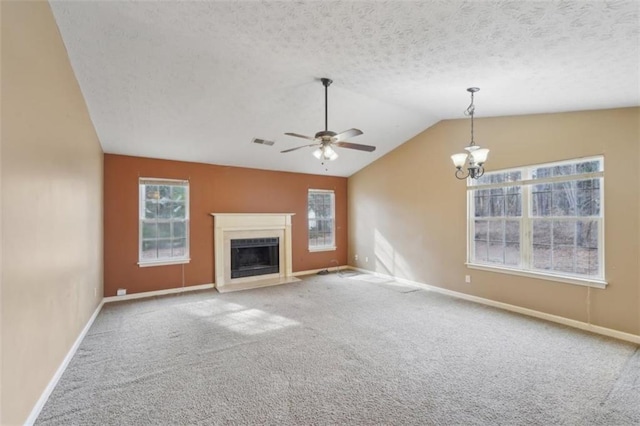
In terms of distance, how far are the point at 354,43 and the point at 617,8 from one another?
178cm

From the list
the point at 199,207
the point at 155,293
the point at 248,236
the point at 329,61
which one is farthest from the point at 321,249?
the point at 329,61

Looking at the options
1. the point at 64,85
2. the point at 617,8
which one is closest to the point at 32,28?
the point at 64,85

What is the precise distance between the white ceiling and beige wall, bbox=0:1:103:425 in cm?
49

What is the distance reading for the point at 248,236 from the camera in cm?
643

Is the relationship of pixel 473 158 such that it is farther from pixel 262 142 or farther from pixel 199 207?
pixel 199 207

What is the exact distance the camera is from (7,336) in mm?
1703

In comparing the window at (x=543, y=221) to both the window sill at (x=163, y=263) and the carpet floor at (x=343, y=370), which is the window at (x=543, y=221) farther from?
the window sill at (x=163, y=263)

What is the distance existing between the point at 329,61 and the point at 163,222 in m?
4.39

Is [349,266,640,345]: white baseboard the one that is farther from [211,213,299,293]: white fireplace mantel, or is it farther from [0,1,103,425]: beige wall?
[0,1,103,425]: beige wall

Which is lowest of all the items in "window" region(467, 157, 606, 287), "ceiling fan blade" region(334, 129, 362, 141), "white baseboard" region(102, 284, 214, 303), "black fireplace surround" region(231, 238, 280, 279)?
"white baseboard" region(102, 284, 214, 303)

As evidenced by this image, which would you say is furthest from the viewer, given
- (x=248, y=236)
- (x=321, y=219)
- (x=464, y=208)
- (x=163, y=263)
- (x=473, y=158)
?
(x=321, y=219)

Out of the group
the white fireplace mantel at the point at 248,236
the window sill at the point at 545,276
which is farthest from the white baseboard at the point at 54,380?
the window sill at the point at 545,276

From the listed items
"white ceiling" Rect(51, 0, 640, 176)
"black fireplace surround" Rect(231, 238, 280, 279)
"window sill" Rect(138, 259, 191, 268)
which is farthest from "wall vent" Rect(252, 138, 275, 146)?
"window sill" Rect(138, 259, 191, 268)

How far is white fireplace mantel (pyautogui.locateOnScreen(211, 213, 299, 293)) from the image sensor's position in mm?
6023
